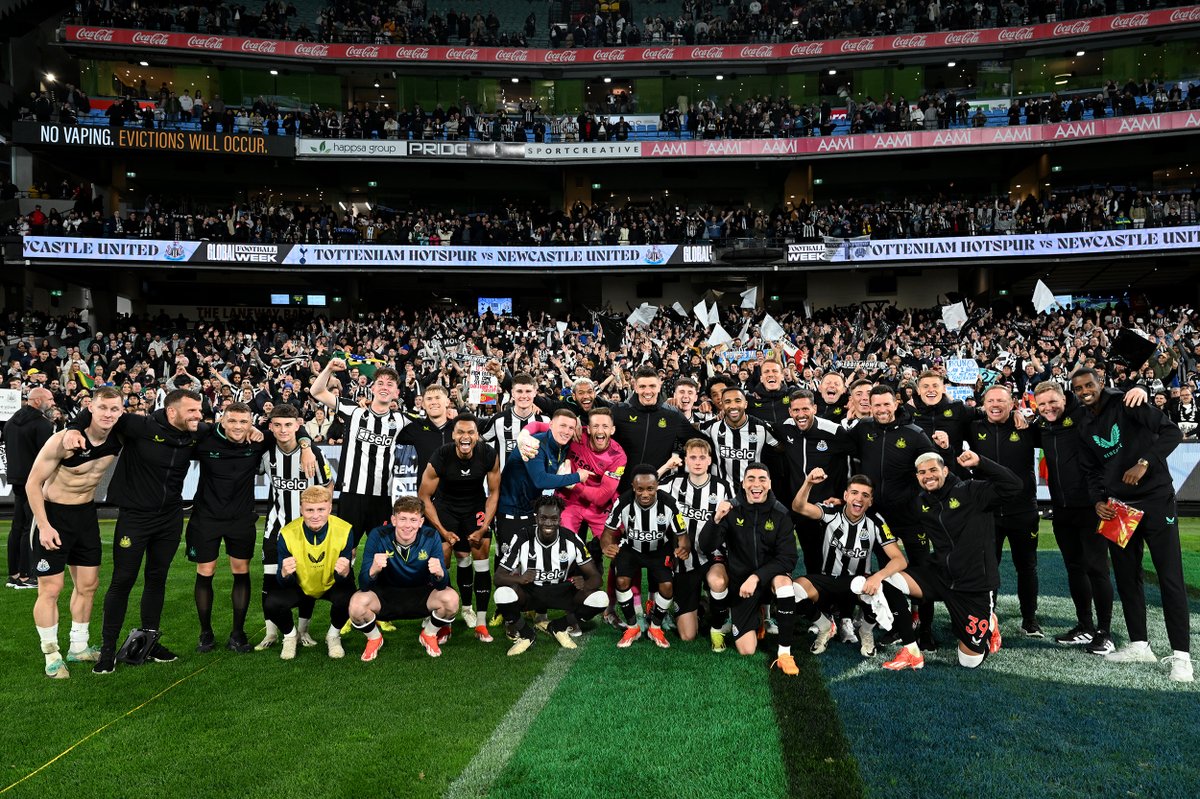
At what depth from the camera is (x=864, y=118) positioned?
1234 inches

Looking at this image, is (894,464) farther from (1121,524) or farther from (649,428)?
(649,428)

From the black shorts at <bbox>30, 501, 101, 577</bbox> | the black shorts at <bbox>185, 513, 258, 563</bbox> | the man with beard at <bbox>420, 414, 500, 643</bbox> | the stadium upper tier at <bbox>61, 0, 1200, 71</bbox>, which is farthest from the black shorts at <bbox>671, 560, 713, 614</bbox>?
the stadium upper tier at <bbox>61, 0, 1200, 71</bbox>

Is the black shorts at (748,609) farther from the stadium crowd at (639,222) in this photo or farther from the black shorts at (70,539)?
the stadium crowd at (639,222)

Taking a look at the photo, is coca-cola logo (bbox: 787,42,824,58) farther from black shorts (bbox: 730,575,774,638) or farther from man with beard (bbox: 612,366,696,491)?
black shorts (bbox: 730,575,774,638)

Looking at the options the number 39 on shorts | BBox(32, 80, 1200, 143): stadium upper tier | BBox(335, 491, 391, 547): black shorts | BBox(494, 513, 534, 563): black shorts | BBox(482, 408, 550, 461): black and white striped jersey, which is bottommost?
the number 39 on shorts

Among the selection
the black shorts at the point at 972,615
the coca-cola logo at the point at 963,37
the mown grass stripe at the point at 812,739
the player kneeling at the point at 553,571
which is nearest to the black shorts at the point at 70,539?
the player kneeling at the point at 553,571

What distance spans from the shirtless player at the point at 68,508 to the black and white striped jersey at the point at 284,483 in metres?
1.18

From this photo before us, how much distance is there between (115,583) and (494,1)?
130 feet

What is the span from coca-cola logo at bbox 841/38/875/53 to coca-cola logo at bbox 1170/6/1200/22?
1066cm

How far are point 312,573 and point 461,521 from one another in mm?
1310

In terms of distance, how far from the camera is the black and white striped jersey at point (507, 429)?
756cm

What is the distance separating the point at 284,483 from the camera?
7.00m

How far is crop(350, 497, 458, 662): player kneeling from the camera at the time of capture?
6.39 metres

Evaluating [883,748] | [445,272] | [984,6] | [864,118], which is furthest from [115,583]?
[984,6]
